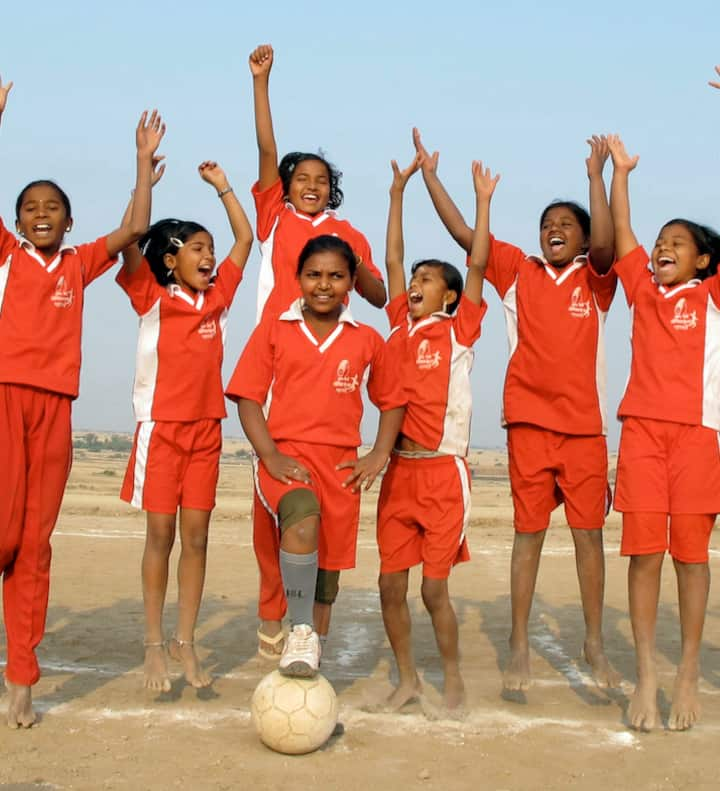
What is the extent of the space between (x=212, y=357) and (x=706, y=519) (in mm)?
2921

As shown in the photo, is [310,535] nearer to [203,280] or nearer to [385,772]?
[385,772]

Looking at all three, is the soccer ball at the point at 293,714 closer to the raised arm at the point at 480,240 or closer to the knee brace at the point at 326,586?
the knee brace at the point at 326,586

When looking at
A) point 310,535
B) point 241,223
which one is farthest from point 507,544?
point 310,535

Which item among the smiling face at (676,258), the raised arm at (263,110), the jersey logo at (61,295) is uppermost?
the raised arm at (263,110)

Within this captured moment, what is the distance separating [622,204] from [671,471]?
61.0 inches

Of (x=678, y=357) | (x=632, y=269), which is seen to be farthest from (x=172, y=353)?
(x=678, y=357)

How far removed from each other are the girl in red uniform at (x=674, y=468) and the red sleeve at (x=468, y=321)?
0.91 meters

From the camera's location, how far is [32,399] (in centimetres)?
560

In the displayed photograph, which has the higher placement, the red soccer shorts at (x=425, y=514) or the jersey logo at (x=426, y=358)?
the jersey logo at (x=426, y=358)

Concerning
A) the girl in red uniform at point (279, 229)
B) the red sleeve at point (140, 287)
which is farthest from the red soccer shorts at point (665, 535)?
the red sleeve at point (140, 287)

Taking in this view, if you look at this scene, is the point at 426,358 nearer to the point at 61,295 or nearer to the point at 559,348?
the point at 559,348

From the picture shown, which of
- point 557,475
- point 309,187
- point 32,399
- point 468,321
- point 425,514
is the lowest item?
point 425,514

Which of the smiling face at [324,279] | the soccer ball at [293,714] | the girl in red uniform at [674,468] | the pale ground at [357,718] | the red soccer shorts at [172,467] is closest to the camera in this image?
the pale ground at [357,718]

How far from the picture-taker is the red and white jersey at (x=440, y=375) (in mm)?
6035
